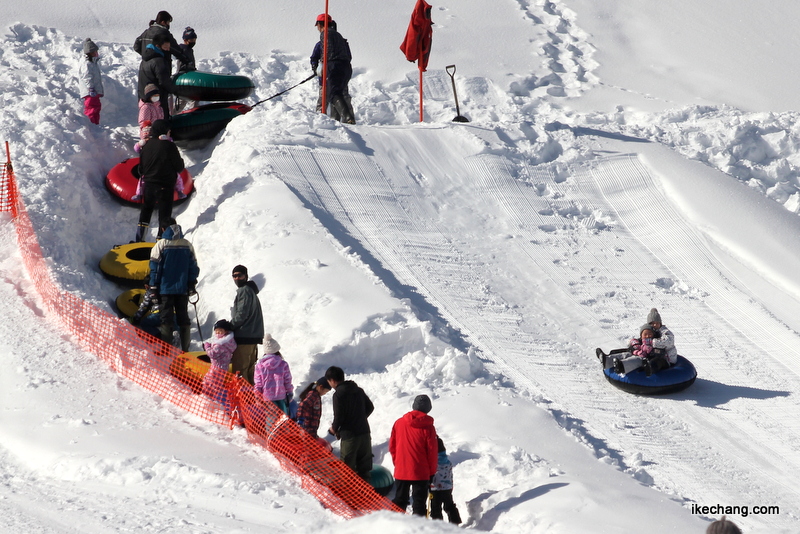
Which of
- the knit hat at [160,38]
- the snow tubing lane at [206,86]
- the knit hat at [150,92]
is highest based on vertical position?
the knit hat at [160,38]

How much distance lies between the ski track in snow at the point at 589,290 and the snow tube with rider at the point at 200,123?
50.6 inches

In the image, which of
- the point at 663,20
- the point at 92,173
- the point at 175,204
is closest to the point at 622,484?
the point at 175,204

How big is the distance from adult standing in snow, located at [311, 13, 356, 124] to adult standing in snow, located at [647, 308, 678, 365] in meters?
6.09

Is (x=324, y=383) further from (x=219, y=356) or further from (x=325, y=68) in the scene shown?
(x=325, y=68)

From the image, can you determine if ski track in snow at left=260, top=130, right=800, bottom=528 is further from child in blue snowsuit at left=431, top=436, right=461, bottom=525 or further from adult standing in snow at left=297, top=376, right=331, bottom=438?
adult standing in snow at left=297, top=376, right=331, bottom=438

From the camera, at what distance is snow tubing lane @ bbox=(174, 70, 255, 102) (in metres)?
13.1

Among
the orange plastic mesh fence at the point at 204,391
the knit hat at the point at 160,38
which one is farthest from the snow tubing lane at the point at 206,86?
the orange plastic mesh fence at the point at 204,391

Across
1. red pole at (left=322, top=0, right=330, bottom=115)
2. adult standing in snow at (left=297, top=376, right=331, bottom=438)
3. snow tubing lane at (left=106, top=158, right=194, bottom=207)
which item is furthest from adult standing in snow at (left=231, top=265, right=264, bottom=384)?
red pole at (left=322, top=0, right=330, bottom=115)

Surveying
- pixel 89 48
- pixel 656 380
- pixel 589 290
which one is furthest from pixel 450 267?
pixel 89 48

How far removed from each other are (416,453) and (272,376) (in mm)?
1577

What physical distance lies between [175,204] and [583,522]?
7383 millimetres

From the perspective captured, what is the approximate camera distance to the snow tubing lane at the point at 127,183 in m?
12.0


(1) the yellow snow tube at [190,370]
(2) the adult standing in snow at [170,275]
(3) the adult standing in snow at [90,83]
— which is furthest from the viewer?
(3) the adult standing in snow at [90,83]

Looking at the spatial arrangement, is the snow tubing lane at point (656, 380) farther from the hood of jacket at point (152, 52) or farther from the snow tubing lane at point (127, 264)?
the hood of jacket at point (152, 52)
